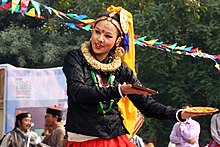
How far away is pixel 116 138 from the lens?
3.74 meters

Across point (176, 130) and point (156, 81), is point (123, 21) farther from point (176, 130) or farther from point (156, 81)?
point (156, 81)

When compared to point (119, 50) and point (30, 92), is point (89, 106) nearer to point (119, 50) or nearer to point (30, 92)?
point (119, 50)

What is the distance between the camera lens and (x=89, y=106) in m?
3.59

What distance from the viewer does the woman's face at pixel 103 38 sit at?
12.1 feet

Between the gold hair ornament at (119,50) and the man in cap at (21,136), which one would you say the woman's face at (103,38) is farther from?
the man in cap at (21,136)

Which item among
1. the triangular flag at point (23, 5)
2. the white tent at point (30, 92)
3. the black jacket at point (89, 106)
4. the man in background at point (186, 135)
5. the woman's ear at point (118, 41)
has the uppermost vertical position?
the triangular flag at point (23, 5)

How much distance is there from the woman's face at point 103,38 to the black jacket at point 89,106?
112 mm

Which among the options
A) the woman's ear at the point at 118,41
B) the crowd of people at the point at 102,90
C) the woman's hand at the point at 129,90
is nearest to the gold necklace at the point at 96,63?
the crowd of people at the point at 102,90

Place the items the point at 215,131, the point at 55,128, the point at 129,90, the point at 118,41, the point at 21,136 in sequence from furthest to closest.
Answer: the point at 215,131
the point at 55,128
the point at 21,136
the point at 118,41
the point at 129,90

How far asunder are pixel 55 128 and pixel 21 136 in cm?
54

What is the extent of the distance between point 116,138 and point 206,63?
66.7 feet

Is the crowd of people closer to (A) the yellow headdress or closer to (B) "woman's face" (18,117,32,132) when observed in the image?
(A) the yellow headdress

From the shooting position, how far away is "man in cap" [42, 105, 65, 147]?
838 cm

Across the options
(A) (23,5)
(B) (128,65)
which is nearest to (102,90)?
(B) (128,65)
